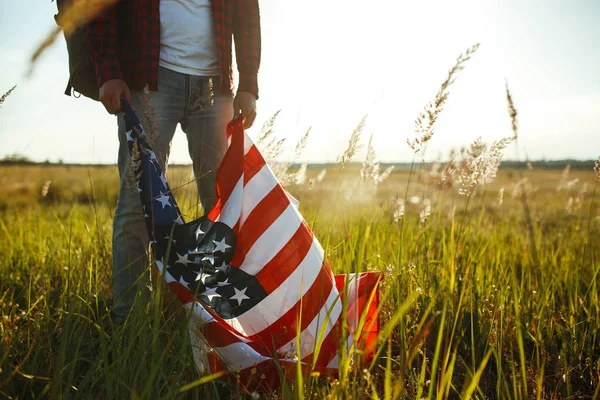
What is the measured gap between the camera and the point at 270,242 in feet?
5.98

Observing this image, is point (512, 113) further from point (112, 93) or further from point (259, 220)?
point (112, 93)

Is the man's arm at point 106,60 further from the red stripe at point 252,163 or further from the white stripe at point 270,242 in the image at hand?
the white stripe at point 270,242

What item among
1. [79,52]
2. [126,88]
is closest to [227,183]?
[126,88]

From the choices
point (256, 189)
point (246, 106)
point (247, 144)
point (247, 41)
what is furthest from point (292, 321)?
point (247, 41)

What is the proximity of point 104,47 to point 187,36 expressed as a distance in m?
0.39

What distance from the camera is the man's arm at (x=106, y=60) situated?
1915 millimetres

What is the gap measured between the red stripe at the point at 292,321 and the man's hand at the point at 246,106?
1.04m

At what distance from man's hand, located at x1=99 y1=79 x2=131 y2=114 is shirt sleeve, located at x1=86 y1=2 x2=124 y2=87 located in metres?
0.02

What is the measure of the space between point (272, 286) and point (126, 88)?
3.73 feet

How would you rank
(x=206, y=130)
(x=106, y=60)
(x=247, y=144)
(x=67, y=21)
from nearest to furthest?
(x=67, y=21), (x=106, y=60), (x=247, y=144), (x=206, y=130)

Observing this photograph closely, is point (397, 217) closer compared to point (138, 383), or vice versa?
point (138, 383)

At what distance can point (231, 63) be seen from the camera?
2297mm

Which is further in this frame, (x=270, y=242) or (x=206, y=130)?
(x=206, y=130)

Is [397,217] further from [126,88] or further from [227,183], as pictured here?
[126,88]
